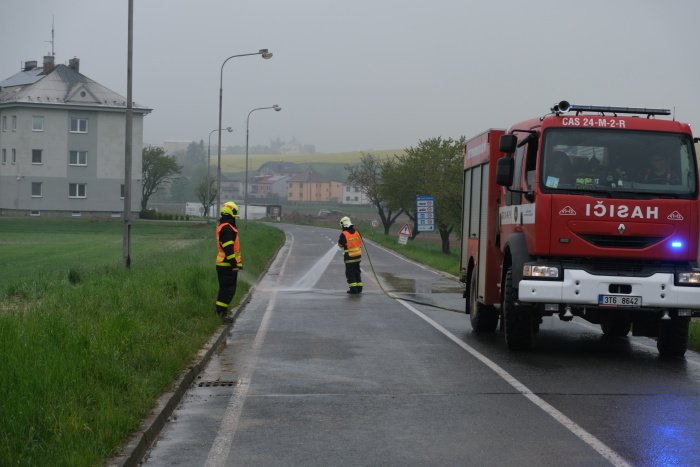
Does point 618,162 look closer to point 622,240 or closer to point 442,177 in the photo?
point 622,240

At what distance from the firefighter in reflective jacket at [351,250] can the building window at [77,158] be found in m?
64.3

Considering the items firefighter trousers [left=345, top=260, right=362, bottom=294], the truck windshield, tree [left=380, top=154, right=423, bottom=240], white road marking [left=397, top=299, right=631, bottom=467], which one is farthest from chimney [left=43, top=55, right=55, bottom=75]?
the truck windshield

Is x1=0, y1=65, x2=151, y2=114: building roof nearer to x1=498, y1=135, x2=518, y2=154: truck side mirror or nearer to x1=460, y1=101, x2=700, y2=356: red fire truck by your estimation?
x1=498, y1=135, x2=518, y2=154: truck side mirror

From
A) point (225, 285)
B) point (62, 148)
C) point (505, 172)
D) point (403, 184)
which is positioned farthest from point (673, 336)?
point (62, 148)

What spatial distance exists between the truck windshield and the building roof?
75.1m

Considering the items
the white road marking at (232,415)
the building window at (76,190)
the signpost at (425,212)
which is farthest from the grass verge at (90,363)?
the building window at (76,190)

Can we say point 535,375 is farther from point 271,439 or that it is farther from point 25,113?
point 25,113

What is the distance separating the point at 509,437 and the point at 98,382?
11.4 ft

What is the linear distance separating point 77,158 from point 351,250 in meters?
65.0

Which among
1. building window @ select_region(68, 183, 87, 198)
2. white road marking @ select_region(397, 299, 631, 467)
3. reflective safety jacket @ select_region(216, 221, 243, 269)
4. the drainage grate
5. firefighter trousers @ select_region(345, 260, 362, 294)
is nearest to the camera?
white road marking @ select_region(397, 299, 631, 467)

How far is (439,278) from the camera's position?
105ft

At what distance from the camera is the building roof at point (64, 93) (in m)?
82.8

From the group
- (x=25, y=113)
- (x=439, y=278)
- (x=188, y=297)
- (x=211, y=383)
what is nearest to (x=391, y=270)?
(x=439, y=278)

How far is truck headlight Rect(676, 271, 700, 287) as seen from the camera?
1149 cm
